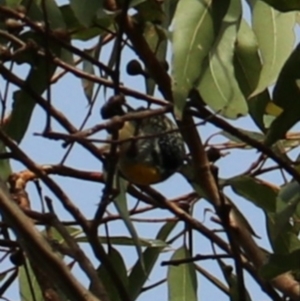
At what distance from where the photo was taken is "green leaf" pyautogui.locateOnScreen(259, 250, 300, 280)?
3.59 ft

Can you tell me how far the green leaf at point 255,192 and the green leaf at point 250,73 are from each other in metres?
0.11

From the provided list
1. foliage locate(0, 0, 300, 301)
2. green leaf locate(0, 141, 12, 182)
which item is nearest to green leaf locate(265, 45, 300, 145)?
foliage locate(0, 0, 300, 301)

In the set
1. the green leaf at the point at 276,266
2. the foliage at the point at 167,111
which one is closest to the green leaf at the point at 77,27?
the foliage at the point at 167,111

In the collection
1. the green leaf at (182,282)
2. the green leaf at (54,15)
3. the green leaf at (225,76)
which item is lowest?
the green leaf at (182,282)

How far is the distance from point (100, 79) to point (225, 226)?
250 mm

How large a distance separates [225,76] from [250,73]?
0.25 ft

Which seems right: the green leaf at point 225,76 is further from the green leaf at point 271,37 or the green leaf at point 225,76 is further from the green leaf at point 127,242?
the green leaf at point 127,242

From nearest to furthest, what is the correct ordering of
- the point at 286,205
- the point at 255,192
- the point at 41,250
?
the point at 41,250, the point at 286,205, the point at 255,192

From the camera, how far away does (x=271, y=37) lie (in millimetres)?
1228

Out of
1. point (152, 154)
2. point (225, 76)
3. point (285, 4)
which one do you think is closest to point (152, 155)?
point (152, 154)

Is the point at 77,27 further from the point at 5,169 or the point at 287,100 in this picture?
the point at 287,100

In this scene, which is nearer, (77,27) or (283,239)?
(283,239)

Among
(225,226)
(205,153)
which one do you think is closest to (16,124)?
(205,153)

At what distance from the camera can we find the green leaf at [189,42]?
3.55ft
